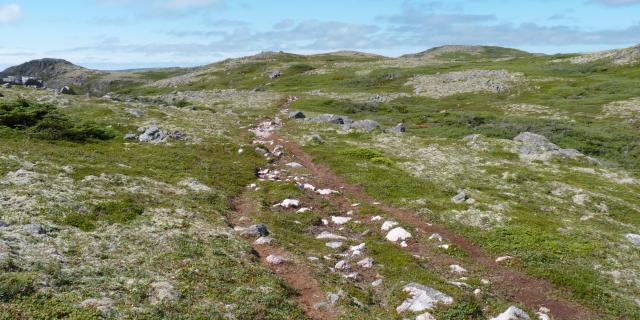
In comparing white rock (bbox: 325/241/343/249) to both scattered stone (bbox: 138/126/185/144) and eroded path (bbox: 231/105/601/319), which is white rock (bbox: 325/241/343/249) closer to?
eroded path (bbox: 231/105/601/319)

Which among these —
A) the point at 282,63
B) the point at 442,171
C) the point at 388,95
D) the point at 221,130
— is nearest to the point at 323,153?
the point at 442,171

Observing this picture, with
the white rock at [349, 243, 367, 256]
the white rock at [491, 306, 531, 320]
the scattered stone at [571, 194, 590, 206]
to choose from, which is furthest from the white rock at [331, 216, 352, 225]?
the scattered stone at [571, 194, 590, 206]

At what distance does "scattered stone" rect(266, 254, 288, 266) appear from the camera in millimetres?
22266

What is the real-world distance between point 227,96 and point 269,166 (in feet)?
243

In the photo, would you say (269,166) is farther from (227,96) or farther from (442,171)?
(227,96)

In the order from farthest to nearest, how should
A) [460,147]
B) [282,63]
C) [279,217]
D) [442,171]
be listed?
1. [282,63]
2. [460,147]
3. [442,171]
4. [279,217]

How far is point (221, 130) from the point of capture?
57594 mm

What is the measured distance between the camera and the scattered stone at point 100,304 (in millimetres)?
15128

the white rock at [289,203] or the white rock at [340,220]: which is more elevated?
the white rock at [289,203]

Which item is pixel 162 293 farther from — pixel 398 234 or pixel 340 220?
pixel 340 220

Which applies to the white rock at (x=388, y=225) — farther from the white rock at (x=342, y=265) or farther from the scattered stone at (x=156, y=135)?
the scattered stone at (x=156, y=135)

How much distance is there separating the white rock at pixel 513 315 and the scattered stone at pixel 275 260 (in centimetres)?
969

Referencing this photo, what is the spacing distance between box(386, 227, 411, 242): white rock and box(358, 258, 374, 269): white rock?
4100mm

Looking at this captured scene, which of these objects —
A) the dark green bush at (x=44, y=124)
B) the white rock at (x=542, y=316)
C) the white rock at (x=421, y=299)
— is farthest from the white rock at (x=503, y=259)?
the dark green bush at (x=44, y=124)
